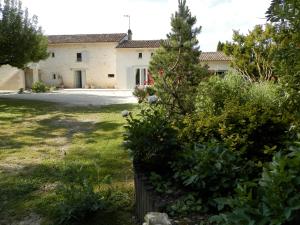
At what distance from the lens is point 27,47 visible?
712 inches

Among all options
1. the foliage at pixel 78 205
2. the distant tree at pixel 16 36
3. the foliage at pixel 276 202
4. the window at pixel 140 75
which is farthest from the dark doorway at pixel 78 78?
the foliage at pixel 276 202

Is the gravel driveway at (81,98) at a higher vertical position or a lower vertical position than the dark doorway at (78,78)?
lower

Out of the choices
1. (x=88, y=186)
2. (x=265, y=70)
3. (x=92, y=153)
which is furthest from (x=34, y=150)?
(x=265, y=70)

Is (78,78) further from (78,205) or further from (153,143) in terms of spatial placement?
(78,205)

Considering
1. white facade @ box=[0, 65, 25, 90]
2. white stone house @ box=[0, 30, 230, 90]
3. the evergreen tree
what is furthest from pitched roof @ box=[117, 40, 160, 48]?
the evergreen tree

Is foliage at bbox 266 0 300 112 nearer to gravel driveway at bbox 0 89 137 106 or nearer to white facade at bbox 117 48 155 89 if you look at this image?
gravel driveway at bbox 0 89 137 106

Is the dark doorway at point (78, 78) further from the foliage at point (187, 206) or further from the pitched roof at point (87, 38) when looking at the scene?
the foliage at point (187, 206)

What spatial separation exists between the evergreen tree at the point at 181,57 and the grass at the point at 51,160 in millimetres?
1865

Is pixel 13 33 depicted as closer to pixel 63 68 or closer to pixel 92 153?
pixel 92 153

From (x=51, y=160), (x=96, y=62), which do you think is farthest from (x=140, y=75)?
(x=51, y=160)

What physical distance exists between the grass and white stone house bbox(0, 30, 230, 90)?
22.8 meters

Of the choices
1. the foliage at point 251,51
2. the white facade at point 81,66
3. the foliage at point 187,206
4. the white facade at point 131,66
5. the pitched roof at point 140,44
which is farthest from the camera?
the white facade at point 81,66

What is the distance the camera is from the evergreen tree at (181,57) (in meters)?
8.19

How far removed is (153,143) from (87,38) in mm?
33809
